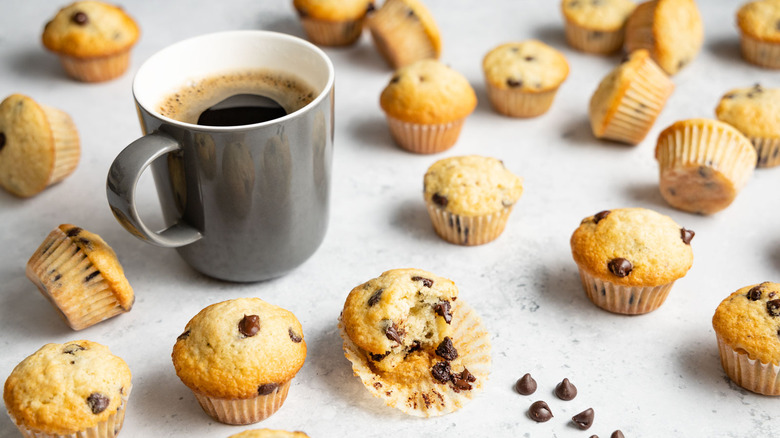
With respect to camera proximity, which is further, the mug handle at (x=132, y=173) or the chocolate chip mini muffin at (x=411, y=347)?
the chocolate chip mini muffin at (x=411, y=347)

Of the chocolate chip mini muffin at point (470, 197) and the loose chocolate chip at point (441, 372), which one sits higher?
the chocolate chip mini muffin at point (470, 197)

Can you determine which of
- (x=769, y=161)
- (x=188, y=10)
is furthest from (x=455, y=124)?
(x=188, y=10)

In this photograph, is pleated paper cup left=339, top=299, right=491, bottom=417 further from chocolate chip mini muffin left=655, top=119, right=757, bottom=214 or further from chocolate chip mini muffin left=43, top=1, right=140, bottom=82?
chocolate chip mini muffin left=43, top=1, right=140, bottom=82

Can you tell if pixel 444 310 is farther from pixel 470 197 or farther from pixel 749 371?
pixel 749 371

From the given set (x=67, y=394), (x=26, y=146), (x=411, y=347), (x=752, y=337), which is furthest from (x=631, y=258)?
(x=26, y=146)

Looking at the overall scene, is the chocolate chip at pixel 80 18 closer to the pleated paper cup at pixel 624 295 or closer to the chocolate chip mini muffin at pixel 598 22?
the chocolate chip mini muffin at pixel 598 22

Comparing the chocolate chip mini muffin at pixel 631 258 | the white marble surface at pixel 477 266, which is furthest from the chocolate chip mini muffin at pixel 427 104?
the chocolate chip mini muffin at pixel 631 258

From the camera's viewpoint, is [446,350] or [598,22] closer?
[446,350]

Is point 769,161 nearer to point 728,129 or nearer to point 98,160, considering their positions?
point 728,129
